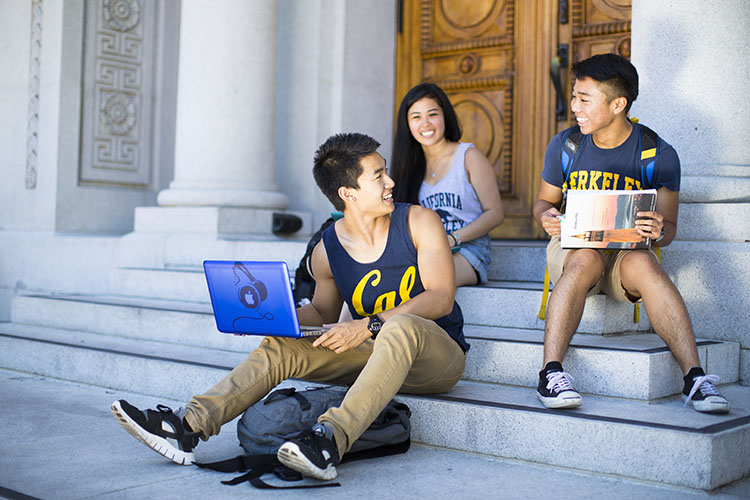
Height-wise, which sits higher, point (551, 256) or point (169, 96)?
point (169, 96)

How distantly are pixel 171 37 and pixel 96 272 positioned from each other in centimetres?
241

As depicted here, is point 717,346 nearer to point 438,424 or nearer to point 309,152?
point 438,424

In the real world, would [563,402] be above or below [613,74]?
below

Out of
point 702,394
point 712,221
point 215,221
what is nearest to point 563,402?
point 702,394

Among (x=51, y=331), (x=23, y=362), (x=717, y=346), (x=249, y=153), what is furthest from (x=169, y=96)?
(x=717, y=346)

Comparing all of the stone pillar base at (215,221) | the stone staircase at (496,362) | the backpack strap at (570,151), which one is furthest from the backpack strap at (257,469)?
the stone pillar base at (215,221)

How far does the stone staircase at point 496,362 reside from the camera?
3.21 metres

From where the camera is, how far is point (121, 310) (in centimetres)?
579

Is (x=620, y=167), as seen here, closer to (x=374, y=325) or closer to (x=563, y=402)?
(x=563, y=402)

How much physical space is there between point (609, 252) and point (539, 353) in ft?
1.92

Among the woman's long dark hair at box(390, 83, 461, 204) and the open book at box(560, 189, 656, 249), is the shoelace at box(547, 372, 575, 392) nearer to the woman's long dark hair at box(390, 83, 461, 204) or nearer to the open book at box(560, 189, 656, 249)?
the open book at box(560, 189, 656, 249)

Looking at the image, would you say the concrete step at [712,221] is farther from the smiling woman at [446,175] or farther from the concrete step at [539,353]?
the smiling woman at [446,175]

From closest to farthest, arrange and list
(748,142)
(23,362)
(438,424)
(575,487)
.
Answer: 1. (575,487)
2. (438,424)
3. (748,142)
4. (23,362)

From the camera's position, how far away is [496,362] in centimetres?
407
